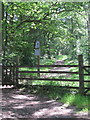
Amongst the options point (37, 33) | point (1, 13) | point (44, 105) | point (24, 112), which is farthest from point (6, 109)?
point (37, 33)

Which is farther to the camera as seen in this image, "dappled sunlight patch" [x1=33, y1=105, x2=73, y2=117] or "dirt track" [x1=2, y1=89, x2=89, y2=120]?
"dappled sunlight patch" [x1=33, y1=105, x2=73, y2=117]

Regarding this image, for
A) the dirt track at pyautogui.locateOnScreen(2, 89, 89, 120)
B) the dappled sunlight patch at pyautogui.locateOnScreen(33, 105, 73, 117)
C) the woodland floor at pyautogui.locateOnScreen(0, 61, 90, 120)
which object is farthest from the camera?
the dappled sunlight patch at pyautogui.locateOnScreen(33, 105, 73, 117)

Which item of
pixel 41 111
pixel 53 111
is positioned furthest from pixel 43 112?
pixel 53 111

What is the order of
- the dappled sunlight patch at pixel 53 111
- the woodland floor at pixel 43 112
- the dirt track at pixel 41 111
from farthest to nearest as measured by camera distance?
the dappled sunlight patch at pixel 53 111 → the dirt track at pixel 41 111 → the woodland floor at pixel 43 112

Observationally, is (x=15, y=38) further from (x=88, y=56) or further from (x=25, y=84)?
(x=88, y=56)

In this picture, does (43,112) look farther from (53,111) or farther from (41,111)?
(53,111)

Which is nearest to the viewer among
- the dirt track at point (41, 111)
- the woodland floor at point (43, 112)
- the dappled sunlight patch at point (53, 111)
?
the woodland floor at point (43, 112)

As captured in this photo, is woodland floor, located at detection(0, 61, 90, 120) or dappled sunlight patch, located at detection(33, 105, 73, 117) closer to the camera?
woodland floor, located at detection(0, 61, 90, 120)

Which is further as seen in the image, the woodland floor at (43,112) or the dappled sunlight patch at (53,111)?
the dappled sunlight patch at (53,111)

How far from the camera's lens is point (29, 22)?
1143 centimetres

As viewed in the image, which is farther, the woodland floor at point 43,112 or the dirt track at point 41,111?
the dirt track at point 41,111

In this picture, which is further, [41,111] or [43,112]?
[41,111]

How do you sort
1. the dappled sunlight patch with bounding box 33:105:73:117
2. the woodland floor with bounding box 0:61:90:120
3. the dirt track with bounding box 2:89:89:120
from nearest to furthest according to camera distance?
the woodland floor with bounding box 0:61:90:120
the dirt track with bounding box 2:89:89:120
the dappled sunlight patch with bounding box 33:105:73:117

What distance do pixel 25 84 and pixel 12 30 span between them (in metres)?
3.42
